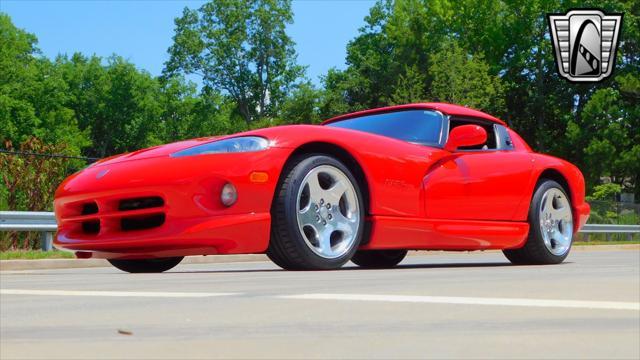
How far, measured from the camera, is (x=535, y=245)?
7160 mm

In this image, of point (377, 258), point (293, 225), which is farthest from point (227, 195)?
point (377, 258)

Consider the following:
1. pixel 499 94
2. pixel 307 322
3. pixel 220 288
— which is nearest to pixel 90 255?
pixel 220 288

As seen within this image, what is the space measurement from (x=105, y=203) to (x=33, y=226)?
19.3ft

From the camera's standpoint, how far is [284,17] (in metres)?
58.0

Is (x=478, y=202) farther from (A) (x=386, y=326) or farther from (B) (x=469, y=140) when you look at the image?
(A) (x=386, y=326)

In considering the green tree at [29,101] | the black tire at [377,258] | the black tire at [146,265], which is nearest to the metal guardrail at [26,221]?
the black tire at [146,265]

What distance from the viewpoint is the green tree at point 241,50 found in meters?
56.9

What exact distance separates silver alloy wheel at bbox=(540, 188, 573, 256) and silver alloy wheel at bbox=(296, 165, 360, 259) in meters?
2.41

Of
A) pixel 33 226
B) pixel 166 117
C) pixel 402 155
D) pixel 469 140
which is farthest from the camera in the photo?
pixel 166 117

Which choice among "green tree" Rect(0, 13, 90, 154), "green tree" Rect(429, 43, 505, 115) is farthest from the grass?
"green tree" Rect(0, 13, 90, 154)

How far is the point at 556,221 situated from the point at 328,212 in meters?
2.91

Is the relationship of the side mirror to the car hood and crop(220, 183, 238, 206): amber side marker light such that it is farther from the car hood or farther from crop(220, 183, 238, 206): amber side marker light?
crop(220, 183, 238, 206): amber side marker light

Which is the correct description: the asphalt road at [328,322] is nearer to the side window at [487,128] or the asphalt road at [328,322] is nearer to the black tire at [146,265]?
the black tire at [146,265]

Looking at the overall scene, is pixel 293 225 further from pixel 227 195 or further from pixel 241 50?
pixel 241 50
